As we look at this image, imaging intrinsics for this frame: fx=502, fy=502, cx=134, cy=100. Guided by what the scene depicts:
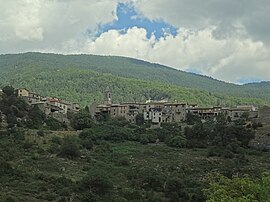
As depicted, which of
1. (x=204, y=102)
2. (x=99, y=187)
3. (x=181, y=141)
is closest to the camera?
(x=99, y=187)

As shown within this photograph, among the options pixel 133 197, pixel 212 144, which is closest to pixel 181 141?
pixel 212 144

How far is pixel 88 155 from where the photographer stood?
57.1 meters

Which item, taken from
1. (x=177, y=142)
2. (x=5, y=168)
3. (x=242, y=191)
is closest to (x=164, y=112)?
(x=177, y=142)

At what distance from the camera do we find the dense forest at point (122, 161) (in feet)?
129

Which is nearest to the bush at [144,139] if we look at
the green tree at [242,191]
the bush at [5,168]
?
the bush at [5,168]

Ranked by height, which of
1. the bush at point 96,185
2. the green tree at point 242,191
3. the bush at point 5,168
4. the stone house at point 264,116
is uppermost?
the stone house at point 264,116

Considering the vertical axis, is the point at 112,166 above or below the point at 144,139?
below

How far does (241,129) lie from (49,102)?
38.1 m

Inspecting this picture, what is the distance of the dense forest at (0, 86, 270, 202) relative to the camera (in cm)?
3922

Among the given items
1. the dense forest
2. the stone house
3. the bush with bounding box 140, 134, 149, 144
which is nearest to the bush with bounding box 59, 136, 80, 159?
the dense forest

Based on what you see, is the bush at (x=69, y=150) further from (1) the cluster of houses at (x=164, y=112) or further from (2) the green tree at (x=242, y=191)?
(1) the cluster of houses at (x=164, y=112)

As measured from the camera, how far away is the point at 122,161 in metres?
54.5

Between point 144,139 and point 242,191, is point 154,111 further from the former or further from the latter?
point 242,191

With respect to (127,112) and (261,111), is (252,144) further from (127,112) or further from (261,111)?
(127,112)
